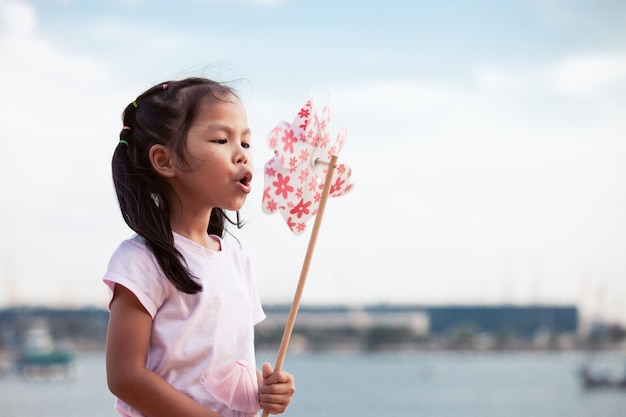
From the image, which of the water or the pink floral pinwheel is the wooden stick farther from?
the water

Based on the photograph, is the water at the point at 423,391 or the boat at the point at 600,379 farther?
the boat at the point at 600,379

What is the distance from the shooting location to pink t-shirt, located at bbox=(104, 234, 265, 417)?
1470mm

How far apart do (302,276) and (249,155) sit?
0.69 feet

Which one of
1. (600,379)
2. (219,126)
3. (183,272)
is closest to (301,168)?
(219,126)

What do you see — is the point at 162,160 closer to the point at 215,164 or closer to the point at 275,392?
the point at 215,164

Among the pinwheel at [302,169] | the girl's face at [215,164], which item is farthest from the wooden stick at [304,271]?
the girl's face at [215,164]

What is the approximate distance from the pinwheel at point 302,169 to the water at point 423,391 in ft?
129

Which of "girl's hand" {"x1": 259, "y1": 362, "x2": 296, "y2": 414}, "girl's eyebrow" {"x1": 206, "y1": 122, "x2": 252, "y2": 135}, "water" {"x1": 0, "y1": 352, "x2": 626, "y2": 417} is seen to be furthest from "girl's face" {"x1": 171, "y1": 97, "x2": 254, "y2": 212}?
"water" {"x1": 0, "y1": 352, "x2": 626, "y2": 417}

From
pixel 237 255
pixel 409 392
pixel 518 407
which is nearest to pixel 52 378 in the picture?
pixel 409 392

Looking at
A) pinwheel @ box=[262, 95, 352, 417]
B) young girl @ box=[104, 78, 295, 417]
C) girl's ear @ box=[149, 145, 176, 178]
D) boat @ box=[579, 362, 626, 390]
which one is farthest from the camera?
boat @ box=[579, 362, 626, 390]

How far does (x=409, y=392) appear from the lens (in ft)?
174

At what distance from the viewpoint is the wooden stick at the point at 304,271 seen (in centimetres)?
154

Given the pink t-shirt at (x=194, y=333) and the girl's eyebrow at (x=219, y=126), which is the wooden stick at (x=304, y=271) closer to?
the pink t-shirt at (x=194, y=333)

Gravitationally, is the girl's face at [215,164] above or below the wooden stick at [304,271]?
above
